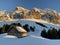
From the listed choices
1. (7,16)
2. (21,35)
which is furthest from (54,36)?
(7,16)

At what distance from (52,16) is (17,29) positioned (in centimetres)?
1489

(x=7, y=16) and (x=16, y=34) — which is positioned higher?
(x=7, y=16)

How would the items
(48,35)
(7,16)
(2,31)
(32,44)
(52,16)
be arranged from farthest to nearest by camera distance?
(52,16) → (7,16) → (2,31) → (48,35) → (32,44)

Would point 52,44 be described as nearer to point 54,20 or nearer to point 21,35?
point 21,35

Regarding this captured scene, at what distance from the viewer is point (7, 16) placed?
21812mm

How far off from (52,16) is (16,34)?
15.2 m

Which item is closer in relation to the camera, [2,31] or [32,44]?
[32,44]

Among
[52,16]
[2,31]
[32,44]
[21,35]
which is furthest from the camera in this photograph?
[52,16]

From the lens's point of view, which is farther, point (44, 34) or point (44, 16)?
point (44, 16)

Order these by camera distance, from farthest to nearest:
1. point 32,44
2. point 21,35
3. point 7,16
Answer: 1. point 7,16
2. point 21,35
3. point 32,44

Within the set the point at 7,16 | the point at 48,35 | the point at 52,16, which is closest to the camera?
the point at 48,35

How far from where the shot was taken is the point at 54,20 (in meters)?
22.6

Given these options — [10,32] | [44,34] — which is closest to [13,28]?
[10,32]

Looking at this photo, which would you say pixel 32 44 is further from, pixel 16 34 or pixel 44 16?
pixel 44 16
